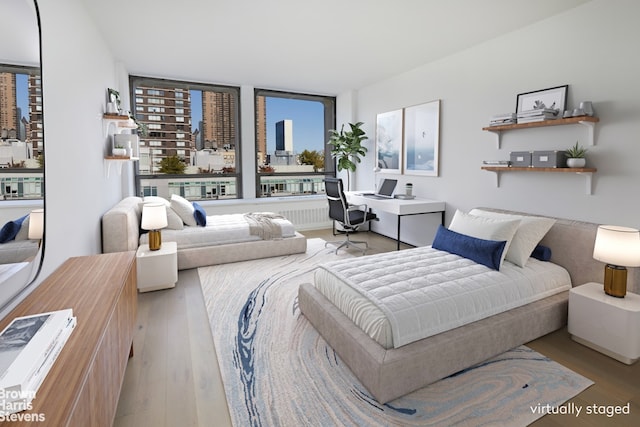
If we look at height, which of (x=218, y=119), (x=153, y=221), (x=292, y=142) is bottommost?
(x=153, y=221)

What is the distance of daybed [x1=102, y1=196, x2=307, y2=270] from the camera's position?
353 cm

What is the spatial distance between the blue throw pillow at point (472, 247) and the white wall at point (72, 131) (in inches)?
116

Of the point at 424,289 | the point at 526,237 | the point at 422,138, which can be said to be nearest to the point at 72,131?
the point at 424,289

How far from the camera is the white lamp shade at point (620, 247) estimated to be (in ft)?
7.52

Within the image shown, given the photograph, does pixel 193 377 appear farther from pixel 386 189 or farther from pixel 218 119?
pixel 218 119

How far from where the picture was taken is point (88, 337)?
1.25m

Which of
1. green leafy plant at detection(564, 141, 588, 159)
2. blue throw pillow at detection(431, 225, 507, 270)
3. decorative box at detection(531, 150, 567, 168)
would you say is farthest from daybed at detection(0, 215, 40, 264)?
green leafy plant at detection(564, 141, 588, 159)

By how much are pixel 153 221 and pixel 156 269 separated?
50 centimetres

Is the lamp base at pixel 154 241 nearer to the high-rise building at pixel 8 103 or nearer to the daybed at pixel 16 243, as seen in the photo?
the daybed at pixel 16 243

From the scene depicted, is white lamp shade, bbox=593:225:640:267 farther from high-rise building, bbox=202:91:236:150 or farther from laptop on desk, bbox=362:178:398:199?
high-rise building, bbox=202:91:236:150

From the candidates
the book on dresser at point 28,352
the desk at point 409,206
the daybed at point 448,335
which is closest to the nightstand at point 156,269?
the daybed at point 448,335

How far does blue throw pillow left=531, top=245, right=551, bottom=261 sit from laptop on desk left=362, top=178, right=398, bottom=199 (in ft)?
7.72

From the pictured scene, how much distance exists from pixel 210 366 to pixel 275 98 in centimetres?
526

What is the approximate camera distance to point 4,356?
1026 millimetres
